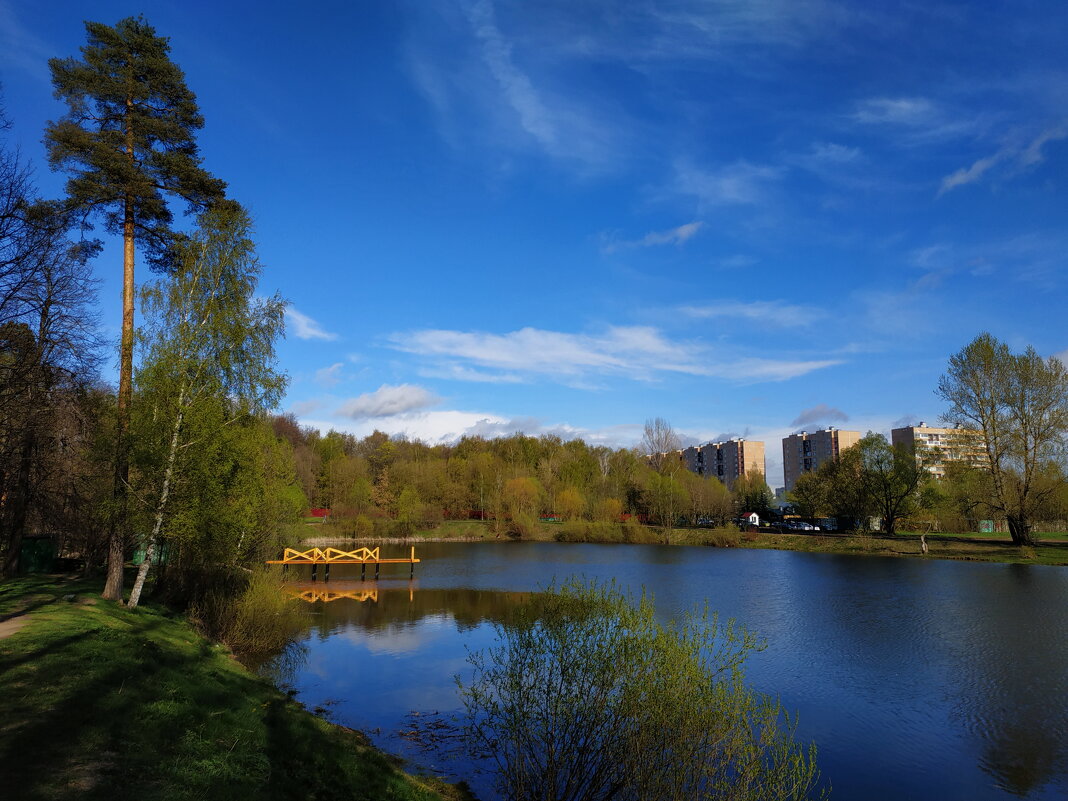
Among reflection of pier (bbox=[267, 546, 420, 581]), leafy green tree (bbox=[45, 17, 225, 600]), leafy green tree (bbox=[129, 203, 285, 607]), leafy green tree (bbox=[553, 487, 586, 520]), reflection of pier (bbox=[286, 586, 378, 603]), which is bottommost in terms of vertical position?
reflection of pier (bbox=[286, 586, 378, 603])

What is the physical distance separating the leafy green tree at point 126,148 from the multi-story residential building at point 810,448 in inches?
4712

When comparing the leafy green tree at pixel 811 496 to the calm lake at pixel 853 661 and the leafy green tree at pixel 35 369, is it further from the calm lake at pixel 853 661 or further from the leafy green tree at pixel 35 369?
the leafy green tree at pixel 35 369

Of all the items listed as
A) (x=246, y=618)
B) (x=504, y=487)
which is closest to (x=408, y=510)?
(x=504, y=487)

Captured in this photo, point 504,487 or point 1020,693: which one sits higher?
point 504,487

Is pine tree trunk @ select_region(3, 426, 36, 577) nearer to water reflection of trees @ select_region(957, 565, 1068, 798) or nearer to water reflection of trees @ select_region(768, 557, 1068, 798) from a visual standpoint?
water reflection of trees @ select_region(768, 557, 1068, 798)

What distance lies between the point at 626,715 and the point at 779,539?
5858 cm

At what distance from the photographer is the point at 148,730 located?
8047 millimetres

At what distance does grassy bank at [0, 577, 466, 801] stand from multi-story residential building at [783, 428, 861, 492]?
121 meters

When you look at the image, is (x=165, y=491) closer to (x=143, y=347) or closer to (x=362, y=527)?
(x=143, y=347)

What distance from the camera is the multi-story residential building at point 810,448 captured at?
428ft

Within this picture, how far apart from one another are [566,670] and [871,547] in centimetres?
5294

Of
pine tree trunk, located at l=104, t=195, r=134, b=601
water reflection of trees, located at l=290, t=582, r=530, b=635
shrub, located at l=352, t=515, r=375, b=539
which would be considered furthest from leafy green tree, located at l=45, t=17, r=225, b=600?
shrub, located at l=352, t=515, r=375, b=539

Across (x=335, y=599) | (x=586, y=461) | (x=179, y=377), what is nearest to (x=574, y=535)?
(x=586, y=461)

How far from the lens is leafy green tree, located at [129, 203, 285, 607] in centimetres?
1598
